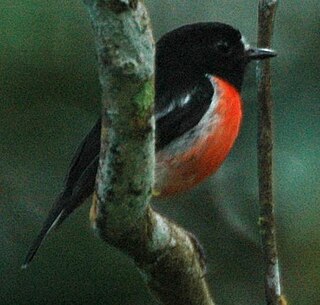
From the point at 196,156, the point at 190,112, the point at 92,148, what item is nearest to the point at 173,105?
the point at 190,112

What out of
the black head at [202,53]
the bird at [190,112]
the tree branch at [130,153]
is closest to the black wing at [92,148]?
the bird at [190,112]

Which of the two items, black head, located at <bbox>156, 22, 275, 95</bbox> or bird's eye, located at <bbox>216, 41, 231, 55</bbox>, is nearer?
black head, located at <bbox>156, 22, 275, 95</bbox>

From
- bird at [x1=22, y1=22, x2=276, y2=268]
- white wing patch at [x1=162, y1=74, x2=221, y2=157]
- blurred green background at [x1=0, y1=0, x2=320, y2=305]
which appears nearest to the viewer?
blurred green background at [x1=0, y1=0, x2=320, y2=305]

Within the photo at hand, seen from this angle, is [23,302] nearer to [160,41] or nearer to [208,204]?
[208,204]

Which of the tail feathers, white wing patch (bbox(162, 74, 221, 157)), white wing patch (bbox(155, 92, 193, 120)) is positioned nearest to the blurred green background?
the tail feathers

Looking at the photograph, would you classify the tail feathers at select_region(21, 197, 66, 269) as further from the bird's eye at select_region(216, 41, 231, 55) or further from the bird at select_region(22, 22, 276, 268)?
the bird's eye at select_region(216, 41, 231, 55)

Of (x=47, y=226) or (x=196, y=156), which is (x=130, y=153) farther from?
(x=196, y=156)

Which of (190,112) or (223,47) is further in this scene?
(223,47)

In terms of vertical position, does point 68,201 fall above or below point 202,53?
below
